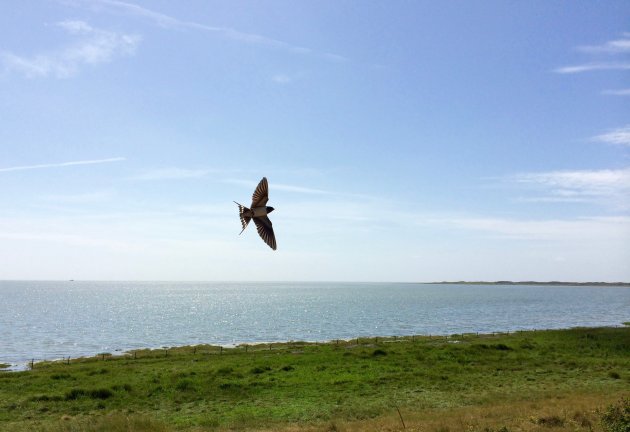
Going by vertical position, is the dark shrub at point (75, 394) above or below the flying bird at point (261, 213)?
below

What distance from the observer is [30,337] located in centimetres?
9406

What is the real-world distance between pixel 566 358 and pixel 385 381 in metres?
20.7

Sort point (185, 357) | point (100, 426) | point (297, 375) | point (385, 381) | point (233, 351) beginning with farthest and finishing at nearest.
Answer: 1. point (233, 351)
2. point (185, 357)
3. point (297, 375)
4. point (385, 381)
5. point (100, 426)

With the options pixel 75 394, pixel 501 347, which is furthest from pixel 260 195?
pixel 501 347

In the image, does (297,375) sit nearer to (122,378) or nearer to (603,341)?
(122,378)

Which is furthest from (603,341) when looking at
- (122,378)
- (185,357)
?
(122,378)

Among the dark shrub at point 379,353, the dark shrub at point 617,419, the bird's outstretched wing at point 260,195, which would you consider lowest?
the dark shrub at point 379,353

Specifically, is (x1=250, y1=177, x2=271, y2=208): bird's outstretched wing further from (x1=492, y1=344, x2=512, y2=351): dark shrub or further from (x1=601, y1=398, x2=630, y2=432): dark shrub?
(x1=492, y1=344, x2=512, y2=351): dark shrub

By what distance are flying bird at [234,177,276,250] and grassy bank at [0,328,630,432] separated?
64.0ft

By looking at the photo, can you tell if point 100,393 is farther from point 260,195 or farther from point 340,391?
point 260,195

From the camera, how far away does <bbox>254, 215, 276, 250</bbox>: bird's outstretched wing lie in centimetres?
362

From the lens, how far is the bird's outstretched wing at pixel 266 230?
3.62 metres

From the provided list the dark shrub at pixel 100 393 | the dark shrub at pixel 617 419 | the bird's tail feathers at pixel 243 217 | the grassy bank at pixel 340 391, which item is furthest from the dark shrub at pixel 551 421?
the dark shrub at pixel 100 393

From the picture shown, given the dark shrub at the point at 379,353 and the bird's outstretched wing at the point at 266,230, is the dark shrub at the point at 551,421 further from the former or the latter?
the dark shrub at the point at 379,353
